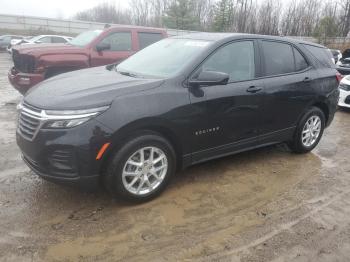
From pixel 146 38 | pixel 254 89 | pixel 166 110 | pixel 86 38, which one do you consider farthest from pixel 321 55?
pixel 86 38

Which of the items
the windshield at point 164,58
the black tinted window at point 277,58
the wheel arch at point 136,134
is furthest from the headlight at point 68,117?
the black tinted window at point 277,58

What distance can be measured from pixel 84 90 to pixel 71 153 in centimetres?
67

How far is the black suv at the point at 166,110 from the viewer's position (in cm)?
331

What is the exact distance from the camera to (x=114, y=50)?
8.33 metres

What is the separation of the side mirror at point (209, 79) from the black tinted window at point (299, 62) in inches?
67.9

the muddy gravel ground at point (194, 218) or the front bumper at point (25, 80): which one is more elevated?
the front bumper at point (25, 80)

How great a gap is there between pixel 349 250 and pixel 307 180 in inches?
58.0

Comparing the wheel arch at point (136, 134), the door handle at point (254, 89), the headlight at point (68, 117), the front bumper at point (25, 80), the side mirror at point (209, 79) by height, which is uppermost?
the side mirror at point (209, 79)

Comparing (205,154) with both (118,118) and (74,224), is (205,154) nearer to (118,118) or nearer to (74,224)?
(118,118)

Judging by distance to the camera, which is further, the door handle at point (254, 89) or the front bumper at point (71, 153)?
the door handle at point (254, 89)

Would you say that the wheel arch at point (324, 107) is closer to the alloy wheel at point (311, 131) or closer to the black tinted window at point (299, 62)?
the alloy wheel at point (311, 131)

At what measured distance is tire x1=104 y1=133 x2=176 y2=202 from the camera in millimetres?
3477

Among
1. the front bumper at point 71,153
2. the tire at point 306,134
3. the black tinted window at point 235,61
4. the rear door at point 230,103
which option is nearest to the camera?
the front bumper at point 71,153

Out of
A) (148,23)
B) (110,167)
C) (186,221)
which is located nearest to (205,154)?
(186,221)
